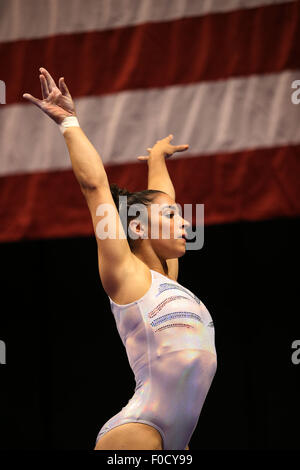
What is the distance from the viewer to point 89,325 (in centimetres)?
314

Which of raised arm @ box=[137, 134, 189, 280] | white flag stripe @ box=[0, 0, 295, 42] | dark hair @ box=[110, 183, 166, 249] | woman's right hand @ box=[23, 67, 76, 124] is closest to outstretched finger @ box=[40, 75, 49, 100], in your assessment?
woman's right hand @ box=[23, 67, 76, 124]

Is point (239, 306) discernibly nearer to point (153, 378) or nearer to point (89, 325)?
point (89, 325)

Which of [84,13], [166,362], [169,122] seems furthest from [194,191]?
[166,362]

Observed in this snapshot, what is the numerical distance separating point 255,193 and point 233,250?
1.06 ft

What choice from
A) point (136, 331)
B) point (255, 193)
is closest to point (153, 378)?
point (136, 331)

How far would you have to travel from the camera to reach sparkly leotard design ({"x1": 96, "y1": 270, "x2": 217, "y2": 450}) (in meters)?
1.70

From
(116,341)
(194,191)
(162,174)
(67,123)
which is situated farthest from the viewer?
(116,341)

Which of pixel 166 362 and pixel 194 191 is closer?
pixel 166 362

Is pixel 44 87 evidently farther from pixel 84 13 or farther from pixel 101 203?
pixel 84 13

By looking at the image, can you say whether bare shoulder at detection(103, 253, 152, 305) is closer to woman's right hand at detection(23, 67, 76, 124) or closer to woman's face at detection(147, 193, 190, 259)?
woman's face at detection(147, 193, 190, 259)

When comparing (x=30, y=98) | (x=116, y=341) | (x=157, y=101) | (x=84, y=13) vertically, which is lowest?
(x=116, y=341)

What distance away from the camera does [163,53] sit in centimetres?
292

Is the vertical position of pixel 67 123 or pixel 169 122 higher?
pixel 169 122

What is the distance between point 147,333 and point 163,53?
1.61 metres
